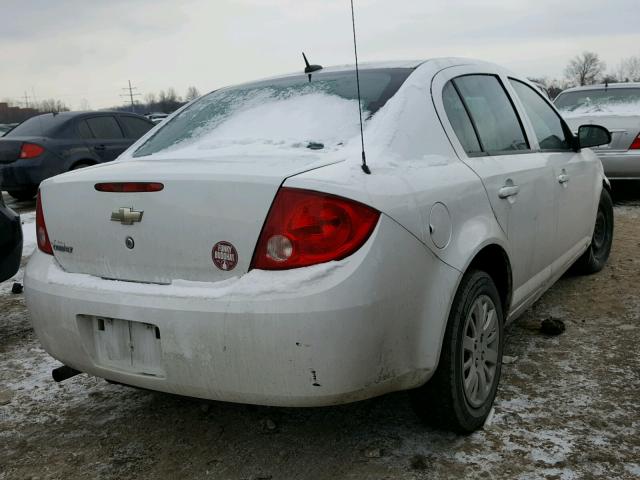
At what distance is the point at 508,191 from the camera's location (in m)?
2.79

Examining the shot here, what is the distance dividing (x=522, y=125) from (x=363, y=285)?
1.81m

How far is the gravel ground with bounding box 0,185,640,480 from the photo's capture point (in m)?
2.32

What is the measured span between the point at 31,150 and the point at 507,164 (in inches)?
314

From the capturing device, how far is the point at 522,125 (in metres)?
3.33

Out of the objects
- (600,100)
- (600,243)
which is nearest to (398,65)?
(600,243)

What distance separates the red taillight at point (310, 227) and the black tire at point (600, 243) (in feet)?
10.2

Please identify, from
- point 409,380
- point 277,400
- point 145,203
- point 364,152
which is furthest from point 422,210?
point 145,203

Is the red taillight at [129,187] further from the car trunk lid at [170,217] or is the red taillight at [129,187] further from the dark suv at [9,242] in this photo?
the dark suv at [9,242]

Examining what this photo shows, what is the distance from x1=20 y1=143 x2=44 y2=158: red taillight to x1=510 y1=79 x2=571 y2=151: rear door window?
7.45 meters

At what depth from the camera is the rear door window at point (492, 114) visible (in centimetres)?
290

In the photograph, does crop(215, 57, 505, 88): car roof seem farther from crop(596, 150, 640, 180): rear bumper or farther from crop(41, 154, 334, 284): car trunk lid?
crop(596, 150, 640, 180): rear bumper

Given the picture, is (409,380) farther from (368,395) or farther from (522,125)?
(522,125)

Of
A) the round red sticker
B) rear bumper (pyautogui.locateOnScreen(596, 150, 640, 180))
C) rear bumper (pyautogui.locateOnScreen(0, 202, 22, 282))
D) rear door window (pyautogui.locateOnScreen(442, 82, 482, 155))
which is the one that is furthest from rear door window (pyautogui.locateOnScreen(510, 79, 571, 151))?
rear bumper (pyautogui.locateOnScreen(596, 150, 640, 180))

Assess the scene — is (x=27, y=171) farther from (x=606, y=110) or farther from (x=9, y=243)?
(x=606, y=110)
